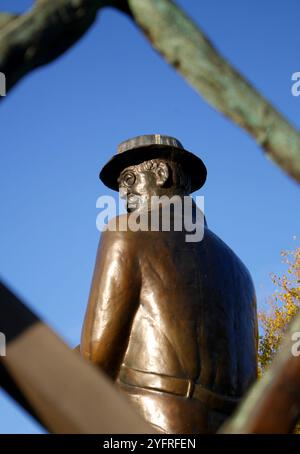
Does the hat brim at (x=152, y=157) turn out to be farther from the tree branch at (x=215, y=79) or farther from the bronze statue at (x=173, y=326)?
the tree branch at (x=215, y=79)

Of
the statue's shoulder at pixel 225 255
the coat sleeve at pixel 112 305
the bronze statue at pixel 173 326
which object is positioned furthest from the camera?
the statue's shoulder at pixel 225 255

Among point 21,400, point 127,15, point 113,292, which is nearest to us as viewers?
point 21,400

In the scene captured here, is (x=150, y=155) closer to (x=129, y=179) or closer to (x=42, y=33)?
(x=129, y=179)

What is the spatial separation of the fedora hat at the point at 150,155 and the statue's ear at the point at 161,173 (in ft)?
0.19

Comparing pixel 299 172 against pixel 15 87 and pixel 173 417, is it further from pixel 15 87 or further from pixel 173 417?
pixel 173 417

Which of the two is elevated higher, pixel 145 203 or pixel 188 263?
pixel 145 203

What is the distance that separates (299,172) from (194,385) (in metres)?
2.26

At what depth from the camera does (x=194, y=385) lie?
3352 mm

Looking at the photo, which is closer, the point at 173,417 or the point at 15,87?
the point at 15,87

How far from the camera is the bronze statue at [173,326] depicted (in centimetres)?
334

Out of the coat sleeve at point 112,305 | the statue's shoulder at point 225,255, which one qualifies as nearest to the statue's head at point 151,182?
the statue's shoulder at point 225,255

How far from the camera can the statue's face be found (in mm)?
4383

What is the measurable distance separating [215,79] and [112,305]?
238cm
